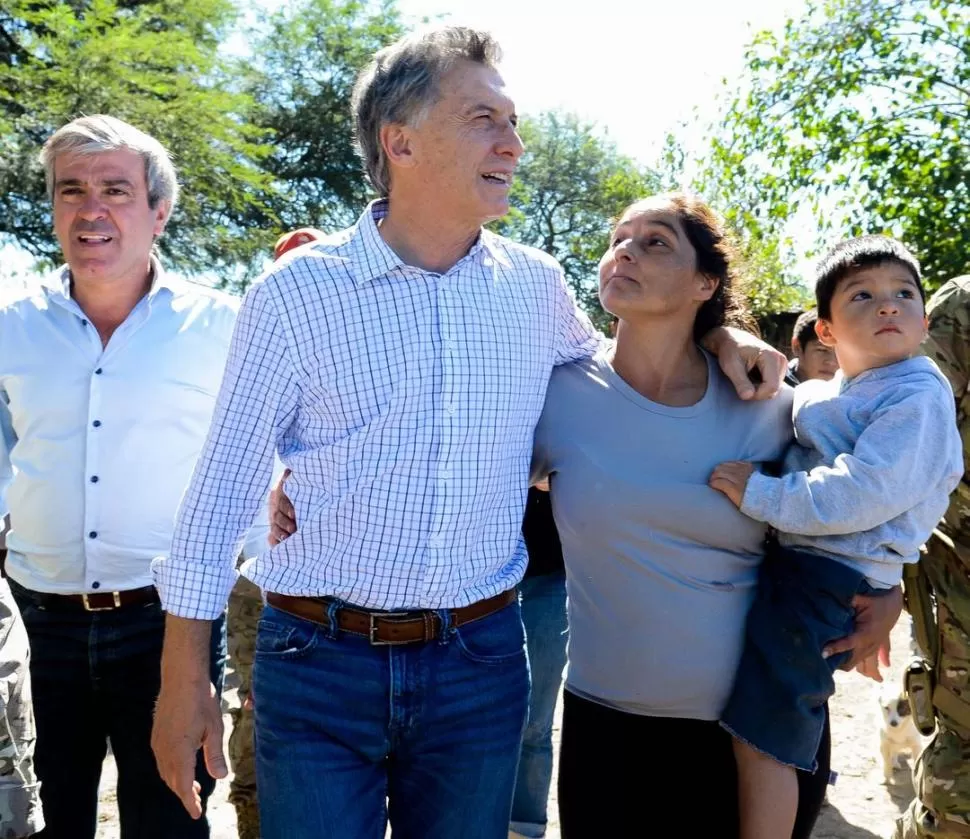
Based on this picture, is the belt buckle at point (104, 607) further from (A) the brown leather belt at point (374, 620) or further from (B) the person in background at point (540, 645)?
(B) the person in background at point (540, 645)

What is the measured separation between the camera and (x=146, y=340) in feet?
10.1

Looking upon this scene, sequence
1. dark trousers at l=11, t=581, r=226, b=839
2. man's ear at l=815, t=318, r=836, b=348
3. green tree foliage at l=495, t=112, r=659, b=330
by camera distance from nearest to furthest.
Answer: man's ear at l=815, t=318, r=836, b=348 < dark trousers at l=11, t=581, r=226, b=839 < green tree foliage at l=495, t=112, r=659, b=330

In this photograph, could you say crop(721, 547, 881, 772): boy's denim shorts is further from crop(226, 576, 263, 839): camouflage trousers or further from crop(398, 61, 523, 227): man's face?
crop(226, 576, 263, 839): camouflage trousers

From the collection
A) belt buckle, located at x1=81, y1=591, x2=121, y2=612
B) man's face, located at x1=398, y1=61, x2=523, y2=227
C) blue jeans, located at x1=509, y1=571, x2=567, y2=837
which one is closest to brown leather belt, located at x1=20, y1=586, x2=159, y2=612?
belt buckle, located at x1=81, y1=591, x2=121, y2=612

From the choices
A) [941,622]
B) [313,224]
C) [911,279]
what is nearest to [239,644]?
[941,622]

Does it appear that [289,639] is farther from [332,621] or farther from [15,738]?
[15,738]

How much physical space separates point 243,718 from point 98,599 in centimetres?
132

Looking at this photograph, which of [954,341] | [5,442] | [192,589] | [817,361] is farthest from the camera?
[817,361]

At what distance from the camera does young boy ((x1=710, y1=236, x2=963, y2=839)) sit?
2.36 metres

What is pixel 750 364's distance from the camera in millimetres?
2570

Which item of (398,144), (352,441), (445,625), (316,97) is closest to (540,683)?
(445,625)

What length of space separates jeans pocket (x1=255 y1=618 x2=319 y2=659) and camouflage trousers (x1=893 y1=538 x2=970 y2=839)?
1.84 meters

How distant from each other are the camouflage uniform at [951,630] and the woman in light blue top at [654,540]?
65 cm

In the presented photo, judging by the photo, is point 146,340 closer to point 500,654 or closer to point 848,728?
point 500,654
